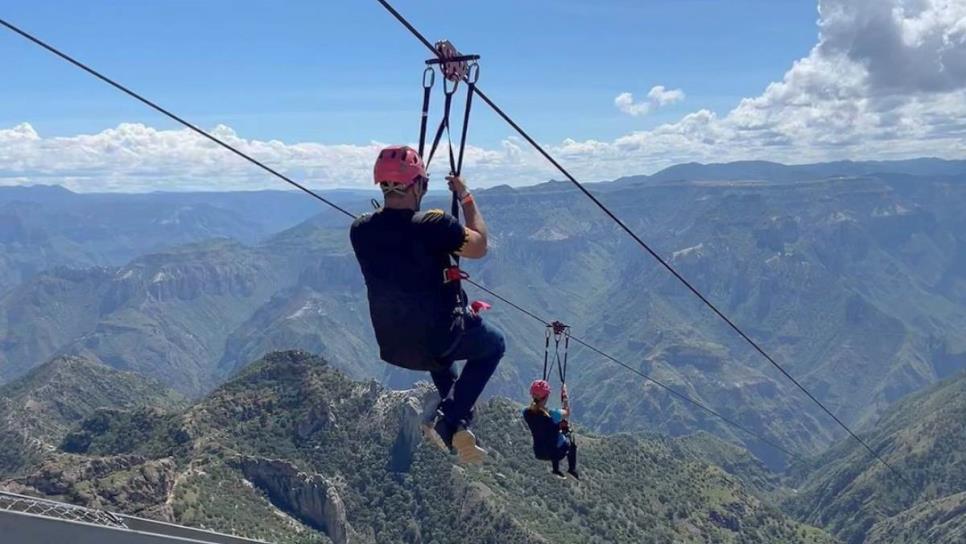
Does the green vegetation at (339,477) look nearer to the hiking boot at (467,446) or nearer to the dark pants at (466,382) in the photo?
the hiking boot at (467,446)

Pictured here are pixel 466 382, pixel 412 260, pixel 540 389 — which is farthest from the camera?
pixel 540 389

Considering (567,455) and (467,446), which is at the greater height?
(467,446)

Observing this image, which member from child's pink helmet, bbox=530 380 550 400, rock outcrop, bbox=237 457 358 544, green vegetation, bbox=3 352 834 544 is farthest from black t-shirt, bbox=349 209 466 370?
rock outcrop, bbox=237 457 358 544

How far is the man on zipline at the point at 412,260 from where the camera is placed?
9477 millimetres

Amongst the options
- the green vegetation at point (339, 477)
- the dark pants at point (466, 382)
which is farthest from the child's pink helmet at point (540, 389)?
the green vegetation at point (339, 477)

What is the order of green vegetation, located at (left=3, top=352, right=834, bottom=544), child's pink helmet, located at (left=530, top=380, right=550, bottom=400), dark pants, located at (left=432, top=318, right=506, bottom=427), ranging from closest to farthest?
dark pants, located at (left=432, top=318, right=506, bottom=427) → child's pink helmet, located at (left=530, top=380, right=550, bottom=400) → green vegetation, located at (left=3, top=352, right=834, bottom=544)

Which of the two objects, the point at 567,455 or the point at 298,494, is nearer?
the point at 567,455

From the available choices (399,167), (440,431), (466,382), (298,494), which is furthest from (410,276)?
(298,494)

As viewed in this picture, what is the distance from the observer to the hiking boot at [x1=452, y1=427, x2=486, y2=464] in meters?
11.4

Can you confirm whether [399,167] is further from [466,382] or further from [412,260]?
[466,382]

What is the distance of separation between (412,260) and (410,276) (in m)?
0.20

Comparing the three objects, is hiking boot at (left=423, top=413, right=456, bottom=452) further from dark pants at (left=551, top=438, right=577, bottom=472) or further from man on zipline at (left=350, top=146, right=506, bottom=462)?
dark pants at (left=551, top=438, right=577, bottom=472)

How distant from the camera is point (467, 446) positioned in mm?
11492

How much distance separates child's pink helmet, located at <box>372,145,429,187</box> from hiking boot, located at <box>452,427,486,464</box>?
3.66m
